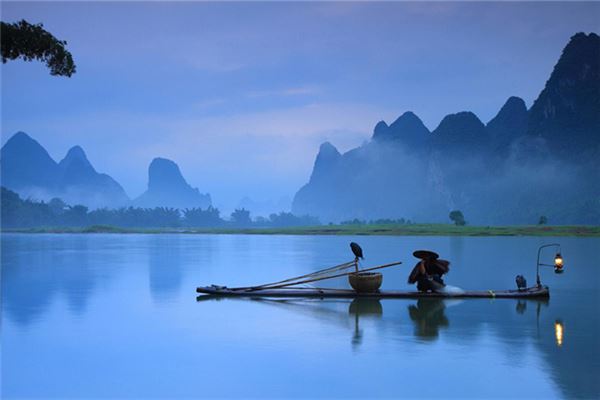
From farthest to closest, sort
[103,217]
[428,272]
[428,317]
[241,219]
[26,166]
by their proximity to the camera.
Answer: [26,166] → [241,219] → [103,217] → [428,272] → [428,317]

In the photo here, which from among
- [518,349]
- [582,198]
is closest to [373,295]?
[518,349]

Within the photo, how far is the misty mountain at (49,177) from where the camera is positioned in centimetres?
17812

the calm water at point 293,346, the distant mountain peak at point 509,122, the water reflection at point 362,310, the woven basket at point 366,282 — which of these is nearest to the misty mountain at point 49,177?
the distant mountain peak at point 509,122

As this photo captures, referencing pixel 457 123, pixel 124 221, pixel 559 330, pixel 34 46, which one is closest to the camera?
pixel 34 46

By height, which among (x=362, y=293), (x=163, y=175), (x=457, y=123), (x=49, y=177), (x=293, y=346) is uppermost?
(x=457, y=123)

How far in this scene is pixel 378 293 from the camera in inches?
425

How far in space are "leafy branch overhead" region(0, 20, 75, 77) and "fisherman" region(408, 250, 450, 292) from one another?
21.8 feet

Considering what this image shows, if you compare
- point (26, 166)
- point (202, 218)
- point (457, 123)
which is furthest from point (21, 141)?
point (457, 123)

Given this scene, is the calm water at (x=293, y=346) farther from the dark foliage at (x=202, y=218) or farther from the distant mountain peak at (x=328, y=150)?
the distant mountain peak at (x=328, y=150)

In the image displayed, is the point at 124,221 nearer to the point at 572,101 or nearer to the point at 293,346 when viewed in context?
the point at 572,101

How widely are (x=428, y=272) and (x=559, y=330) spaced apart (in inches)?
126

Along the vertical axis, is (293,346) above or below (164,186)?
below

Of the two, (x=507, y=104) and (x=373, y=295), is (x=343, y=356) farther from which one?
(x=507, y=104)

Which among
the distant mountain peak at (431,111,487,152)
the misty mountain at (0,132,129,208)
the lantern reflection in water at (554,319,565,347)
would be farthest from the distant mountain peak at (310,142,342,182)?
the lantern reflection in water at (554,319,565,347)
